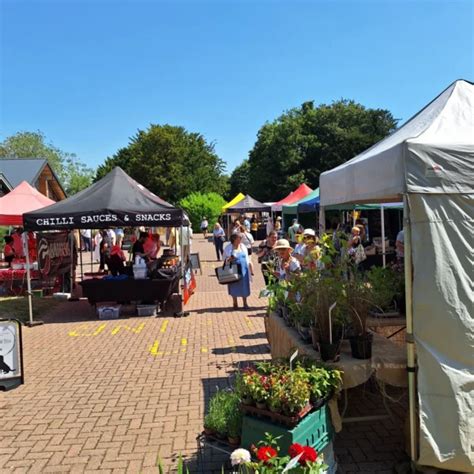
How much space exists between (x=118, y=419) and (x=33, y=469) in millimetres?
1031

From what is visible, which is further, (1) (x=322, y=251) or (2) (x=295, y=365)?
(1) (x=322, y=251)

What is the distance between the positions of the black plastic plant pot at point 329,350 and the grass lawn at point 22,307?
26.9 ft

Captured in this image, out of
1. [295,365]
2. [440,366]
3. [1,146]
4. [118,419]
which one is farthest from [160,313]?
[1,146]

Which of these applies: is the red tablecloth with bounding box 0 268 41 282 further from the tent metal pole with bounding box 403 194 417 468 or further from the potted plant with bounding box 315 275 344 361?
the tent metal pole with bounding box 403 194 417 468

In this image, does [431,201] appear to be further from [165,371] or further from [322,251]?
[165,371]

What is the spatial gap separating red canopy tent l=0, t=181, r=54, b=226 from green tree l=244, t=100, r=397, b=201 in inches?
1250

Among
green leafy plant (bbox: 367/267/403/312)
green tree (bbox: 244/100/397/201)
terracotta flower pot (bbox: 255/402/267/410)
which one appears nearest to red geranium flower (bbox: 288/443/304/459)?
terracotta flower pot (bbox: 255/402/267/410)

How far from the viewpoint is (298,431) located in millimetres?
3172

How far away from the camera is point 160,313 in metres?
10.6

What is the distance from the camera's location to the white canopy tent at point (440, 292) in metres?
3.28

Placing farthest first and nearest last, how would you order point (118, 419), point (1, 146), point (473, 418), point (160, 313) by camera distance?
1. point (1, 146)
2. point (160, 313)
3. point (118, 419)
4. point (473, 418)

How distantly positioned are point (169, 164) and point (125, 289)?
4742 centimetres

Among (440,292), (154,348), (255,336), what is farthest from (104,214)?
(440,292)

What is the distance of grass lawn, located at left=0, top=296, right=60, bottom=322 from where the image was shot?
10566mm
